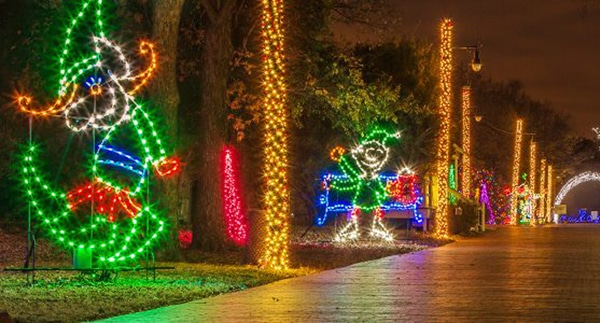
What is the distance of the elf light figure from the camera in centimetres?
3622

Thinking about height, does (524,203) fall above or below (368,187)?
above

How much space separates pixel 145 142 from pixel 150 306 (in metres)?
4.17

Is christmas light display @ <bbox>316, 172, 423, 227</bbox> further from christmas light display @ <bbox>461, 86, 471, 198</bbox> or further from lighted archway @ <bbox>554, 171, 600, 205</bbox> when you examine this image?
lighted archway @ <bbox>554, 171, 600, 205</bbox>

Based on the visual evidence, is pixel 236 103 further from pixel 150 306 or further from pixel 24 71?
pixel 150 306

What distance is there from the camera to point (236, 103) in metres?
31.0

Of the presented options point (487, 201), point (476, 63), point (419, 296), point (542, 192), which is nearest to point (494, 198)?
point (487, 201)

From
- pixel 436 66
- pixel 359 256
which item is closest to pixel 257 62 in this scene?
pixel 359 256

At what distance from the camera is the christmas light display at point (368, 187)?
3634cm

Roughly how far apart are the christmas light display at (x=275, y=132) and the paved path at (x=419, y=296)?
1351 mm

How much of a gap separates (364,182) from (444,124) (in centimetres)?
373

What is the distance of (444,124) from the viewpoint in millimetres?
38812

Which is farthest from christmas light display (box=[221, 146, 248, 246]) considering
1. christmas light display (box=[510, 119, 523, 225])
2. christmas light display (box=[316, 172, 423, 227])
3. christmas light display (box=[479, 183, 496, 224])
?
christmas light display (box=[510, 119, 523, 225])

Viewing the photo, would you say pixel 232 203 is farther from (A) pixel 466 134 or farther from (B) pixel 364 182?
(A) pixel 466 134

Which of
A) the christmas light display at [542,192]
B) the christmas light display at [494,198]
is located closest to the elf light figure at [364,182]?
the christmas light display at [494,198]
